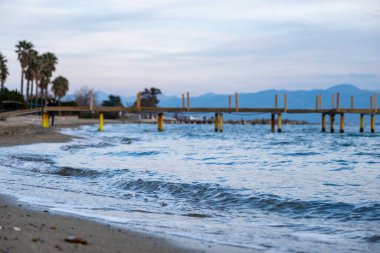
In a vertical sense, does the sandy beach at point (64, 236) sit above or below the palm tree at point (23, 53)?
below

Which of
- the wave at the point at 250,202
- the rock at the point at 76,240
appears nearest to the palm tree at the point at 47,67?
the wave at the point at 250,202

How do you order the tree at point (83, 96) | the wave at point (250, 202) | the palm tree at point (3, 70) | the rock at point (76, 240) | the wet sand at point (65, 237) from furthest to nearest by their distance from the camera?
the tree at point (83, 96) → the palm tree at point (3, 70) → the wave at point (250, 202) → the rock at point (76, 240) → the wet sand at point (65, 237)

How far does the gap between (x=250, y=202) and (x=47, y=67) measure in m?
79.2

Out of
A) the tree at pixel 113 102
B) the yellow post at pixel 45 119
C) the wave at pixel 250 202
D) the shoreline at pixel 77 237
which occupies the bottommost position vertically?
the wave at pixel 250 202

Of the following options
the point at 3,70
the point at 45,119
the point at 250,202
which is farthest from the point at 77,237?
the point at 3,70

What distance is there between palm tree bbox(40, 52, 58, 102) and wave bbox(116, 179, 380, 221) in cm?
7468

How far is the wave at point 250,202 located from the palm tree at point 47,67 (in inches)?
2940

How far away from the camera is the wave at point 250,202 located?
897 cm

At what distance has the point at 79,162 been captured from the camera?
60.1 ft

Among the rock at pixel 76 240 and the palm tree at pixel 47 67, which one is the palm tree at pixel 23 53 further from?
the rock at pixel 76 240

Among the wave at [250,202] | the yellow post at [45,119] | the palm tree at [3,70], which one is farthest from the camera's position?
the palm tree at [3,70]

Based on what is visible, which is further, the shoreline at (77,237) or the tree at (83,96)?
the tree at (83,96)

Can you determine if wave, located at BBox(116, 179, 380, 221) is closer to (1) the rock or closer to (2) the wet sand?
(2) the wet sand

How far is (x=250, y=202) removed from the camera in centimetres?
1024
